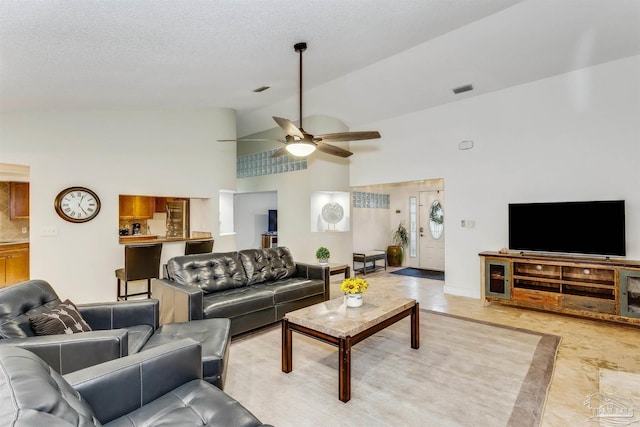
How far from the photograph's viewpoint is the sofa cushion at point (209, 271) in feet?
11.5

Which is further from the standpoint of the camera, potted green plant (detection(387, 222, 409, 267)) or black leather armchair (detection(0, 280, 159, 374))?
potted green plant (detection(387, 222, 409, 267))

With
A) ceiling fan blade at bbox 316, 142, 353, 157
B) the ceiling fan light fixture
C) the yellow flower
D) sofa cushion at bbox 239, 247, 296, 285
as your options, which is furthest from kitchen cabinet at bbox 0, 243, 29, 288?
the yellow flower

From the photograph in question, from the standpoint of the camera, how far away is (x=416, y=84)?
4.89 m

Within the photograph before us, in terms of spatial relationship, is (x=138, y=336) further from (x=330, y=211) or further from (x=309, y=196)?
(x=330, y=211)

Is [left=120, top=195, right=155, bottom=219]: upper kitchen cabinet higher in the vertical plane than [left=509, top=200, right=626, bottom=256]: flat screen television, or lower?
higher

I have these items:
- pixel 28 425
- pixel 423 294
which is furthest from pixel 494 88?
pixel 28 425

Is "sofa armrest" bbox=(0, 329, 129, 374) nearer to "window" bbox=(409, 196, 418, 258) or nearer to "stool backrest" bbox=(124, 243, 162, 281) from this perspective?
"stool backrest" bbox=(124, 243, 162, 281)

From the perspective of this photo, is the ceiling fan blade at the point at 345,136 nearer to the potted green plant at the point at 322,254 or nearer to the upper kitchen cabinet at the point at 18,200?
the potted green plant at the point at 322,254

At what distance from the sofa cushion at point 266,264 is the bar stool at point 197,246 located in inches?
48.6

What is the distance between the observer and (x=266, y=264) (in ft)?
13.9

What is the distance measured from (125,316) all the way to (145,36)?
7.57 feet

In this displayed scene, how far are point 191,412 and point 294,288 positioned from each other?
7.85 ft

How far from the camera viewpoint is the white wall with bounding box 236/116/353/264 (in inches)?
247

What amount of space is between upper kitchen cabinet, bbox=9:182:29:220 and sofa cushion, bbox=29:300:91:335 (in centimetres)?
475
